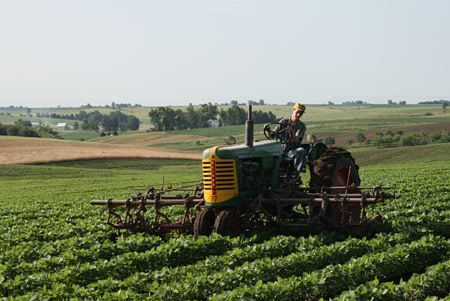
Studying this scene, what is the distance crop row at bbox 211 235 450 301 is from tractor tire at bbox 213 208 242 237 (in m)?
2.00

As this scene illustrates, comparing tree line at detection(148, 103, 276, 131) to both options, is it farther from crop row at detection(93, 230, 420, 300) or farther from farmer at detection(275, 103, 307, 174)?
crop row at detection(93, 230, 420, 300)

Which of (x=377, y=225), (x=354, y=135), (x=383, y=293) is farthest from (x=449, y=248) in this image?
(x=354, y=135)

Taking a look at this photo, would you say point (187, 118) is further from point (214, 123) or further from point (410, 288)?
point (410, 288)

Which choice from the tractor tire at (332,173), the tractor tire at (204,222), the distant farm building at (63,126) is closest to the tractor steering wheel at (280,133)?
the tractor tire at (332,173)

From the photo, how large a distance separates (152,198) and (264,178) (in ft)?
7.85

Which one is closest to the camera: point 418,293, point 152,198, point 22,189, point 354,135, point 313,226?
point 418,293

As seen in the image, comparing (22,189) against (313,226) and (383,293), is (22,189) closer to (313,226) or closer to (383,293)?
(313,226)

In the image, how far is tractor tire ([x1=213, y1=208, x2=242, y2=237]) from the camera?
999 cm

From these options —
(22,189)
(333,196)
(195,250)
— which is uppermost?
(333,196)

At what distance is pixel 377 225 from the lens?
36.2ft

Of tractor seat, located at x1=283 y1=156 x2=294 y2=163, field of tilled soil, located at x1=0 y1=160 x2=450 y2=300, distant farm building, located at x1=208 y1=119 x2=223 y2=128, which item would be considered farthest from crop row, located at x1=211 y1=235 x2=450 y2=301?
distant farm building, located at x1=208 y1=119 x2=223 y2=128

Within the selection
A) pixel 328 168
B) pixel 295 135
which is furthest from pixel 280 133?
pixel 328 168

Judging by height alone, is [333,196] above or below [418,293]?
above

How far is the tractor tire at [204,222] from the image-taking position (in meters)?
10.2
